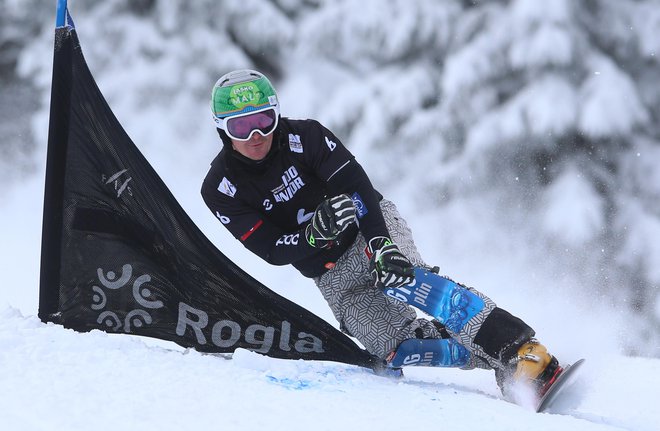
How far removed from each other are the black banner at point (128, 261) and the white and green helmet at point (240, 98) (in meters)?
0.58

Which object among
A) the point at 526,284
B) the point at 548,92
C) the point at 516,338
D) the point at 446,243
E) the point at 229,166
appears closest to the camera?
the point at 516,338

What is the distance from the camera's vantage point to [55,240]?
409 centimetres

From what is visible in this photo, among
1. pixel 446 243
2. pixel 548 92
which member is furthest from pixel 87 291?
pixel 446 243

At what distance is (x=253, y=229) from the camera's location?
392cm

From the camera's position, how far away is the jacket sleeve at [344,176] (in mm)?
3893

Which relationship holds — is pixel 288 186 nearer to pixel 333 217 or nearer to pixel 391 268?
pixel 333 217

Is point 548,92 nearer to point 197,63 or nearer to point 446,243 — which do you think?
point 446,243

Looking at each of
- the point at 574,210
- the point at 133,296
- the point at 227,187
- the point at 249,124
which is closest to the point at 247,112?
the point at 249,124

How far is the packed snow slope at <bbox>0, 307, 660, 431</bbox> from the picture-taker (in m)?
2.69

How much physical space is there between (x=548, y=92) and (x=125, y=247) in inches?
245

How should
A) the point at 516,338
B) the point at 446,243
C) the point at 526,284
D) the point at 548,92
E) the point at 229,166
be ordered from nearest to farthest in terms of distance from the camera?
the point at 516,338 < the point at 229,166 < the point at 548,92 < the point at 526,284 < the point at 446,243

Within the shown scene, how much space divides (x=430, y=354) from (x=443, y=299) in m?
0.51

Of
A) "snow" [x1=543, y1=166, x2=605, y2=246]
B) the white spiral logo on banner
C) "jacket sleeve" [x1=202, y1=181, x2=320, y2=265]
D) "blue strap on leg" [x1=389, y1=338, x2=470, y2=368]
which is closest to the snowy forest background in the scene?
"snow" [x1=543, y1=166, x2=605, y2=246]

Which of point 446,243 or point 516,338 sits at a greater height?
point 446,243
